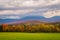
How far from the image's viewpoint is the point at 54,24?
8.39ft

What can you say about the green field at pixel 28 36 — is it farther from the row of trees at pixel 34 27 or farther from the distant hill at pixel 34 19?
the distant hill at pixel 34 19

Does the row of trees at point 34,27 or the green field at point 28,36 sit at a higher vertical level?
the row of trees at point 34,27

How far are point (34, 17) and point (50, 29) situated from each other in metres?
0.28

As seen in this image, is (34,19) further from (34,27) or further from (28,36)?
(28,36)

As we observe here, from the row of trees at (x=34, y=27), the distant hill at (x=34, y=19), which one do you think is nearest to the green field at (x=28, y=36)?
the row of trees at (x=34, y=27)

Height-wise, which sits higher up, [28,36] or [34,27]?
[34,27]

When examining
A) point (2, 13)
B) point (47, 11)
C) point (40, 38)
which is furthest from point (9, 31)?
point (47, 11)

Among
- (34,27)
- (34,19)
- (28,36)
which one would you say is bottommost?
(28,36)

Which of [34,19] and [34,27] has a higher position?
[34,19]

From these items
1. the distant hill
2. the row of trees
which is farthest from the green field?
the distant hill

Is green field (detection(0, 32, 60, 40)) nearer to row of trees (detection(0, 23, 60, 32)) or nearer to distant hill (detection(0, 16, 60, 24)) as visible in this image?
row of trees (detection(0, 23, 60, 32))

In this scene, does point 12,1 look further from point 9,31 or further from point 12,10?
point 9,31

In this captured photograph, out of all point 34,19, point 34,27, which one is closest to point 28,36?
point 34,27

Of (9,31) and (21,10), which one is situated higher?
(21,10)
